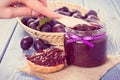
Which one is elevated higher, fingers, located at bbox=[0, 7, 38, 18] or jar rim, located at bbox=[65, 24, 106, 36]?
fingers, located at bbox=[0, 7, 38, 18]

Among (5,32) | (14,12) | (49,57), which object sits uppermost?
(14,12)

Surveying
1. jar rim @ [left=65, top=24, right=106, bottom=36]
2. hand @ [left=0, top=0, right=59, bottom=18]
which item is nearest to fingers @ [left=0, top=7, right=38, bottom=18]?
hand @ [left=0, top=0, right=59, bottom=18]

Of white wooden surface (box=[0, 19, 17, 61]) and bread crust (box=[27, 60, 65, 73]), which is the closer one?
bread crust (box=[27, 60, 65, 73])

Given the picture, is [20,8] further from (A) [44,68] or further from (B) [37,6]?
(A) [44,68]

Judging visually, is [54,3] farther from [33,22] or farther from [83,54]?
[83,54]

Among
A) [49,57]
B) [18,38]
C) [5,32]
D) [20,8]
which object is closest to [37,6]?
[20,8]

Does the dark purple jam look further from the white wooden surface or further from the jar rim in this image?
the white wooden surface
